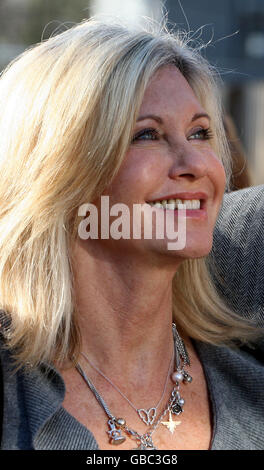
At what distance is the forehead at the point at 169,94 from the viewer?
7.39 feet

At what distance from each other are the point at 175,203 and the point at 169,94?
0.34 metres

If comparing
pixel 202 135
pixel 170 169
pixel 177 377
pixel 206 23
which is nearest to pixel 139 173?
pixel 170 169

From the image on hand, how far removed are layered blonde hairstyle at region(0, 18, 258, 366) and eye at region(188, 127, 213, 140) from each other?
240mm

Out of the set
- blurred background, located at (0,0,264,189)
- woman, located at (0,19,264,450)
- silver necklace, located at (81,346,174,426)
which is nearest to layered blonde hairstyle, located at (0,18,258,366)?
woman, located at (0,19,264,450)

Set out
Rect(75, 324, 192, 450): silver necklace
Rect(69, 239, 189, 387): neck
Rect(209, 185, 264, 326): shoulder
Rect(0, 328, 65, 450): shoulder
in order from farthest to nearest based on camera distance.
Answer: Rect(209, 185, 264, 326): shoulder, Rect(69, 239, 189, 387): neck, Rect(75, 324, 192, 450): silver necklace, Rect(0, 328, 65, 450): shoulder

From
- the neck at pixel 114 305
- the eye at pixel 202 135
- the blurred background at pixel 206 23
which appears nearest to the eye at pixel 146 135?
the eye at pixel 202 135

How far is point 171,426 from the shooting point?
2266 mm

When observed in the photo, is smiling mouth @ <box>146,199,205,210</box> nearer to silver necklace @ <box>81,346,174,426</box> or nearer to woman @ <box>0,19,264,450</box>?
woman @ <box>0,19,264,450</box>

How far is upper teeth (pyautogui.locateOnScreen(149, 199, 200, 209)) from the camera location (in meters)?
2.21
